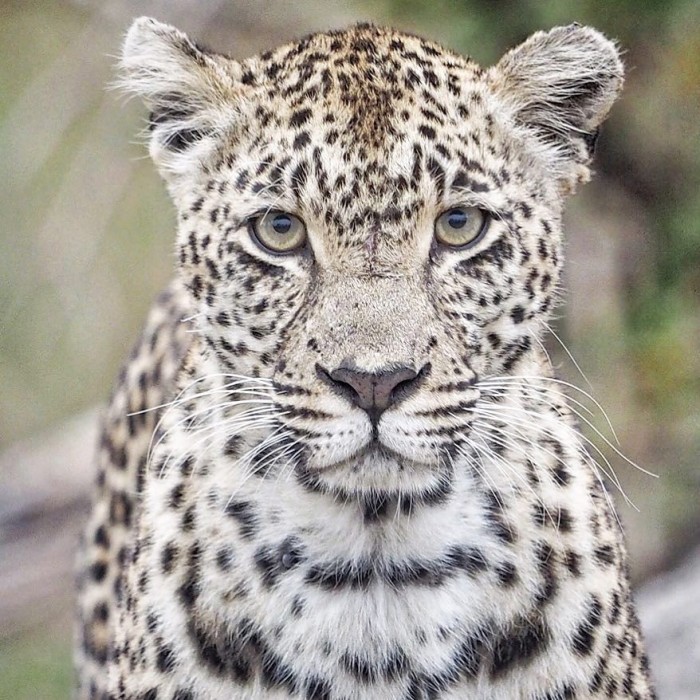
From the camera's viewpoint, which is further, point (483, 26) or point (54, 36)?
point (54, 36)

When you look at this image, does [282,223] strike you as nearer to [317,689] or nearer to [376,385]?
[376,385]

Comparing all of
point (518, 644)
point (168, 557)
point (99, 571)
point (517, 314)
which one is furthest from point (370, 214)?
point (99, 571)

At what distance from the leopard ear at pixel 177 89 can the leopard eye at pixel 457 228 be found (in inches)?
36.2

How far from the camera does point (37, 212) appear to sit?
15.3 metres

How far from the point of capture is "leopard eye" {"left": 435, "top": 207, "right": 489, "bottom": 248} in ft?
16.9

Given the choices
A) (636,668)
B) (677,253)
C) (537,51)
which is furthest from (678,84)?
(636,668)

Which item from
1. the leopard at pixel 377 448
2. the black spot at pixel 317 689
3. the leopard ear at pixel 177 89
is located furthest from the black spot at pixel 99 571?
the leopard ear at pixel 177 89

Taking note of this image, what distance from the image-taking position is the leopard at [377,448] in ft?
16.5

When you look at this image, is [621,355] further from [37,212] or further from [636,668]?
[37,212]

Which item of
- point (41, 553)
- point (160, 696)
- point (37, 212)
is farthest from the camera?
point (37, 212)

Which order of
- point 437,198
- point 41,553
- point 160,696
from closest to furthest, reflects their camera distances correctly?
1. point 437,198
2. point 160,696
3. point 41,553

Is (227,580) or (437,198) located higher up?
(437,198)

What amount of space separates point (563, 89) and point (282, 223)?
4.14 feet

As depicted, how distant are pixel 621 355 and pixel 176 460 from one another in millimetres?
5409
